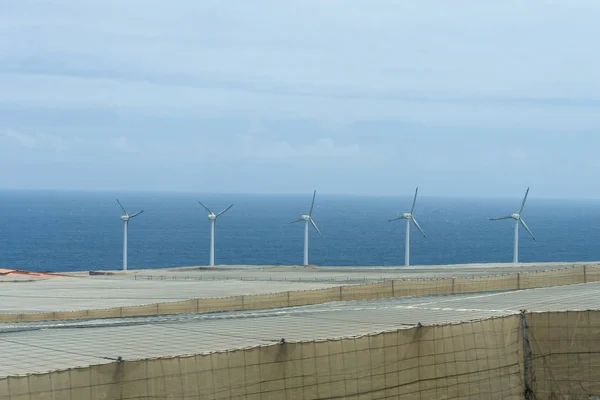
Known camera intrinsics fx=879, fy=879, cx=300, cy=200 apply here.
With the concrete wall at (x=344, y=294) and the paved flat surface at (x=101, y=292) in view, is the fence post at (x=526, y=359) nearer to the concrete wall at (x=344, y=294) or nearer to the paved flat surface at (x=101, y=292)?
the concrete wall at (x=344, y=294)

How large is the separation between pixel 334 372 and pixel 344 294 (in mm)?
25871

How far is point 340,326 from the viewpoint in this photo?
95.9 ft

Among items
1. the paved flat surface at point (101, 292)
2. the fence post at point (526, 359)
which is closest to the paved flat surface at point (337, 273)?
the paved flat surface at point (101, 292)

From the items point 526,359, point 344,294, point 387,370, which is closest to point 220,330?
point 387,370

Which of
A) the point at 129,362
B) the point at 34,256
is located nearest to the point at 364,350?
the point at 129,362

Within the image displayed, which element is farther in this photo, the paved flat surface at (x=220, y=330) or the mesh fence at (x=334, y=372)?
the paved flat surface at (x=220, y=330)

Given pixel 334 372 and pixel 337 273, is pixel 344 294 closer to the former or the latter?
pixel 334 372

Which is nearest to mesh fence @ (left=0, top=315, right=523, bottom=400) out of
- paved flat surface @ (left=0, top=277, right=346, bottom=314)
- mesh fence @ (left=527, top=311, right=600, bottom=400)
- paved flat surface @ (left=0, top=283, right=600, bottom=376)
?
mesh fence @ (left=527, top=311, right=600, bottom=400)

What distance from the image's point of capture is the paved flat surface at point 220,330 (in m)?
23.3

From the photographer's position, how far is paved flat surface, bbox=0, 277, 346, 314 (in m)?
48.8

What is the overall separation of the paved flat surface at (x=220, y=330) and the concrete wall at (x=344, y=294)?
6155 millimetres

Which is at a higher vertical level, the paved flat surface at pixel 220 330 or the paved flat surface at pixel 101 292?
the paved flat surface at pixel 220 330

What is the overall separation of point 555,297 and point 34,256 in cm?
16633

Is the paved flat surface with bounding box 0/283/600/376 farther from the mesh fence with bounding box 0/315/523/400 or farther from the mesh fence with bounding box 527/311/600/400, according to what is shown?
the mesh fence with bounding box 527/311/600/400
